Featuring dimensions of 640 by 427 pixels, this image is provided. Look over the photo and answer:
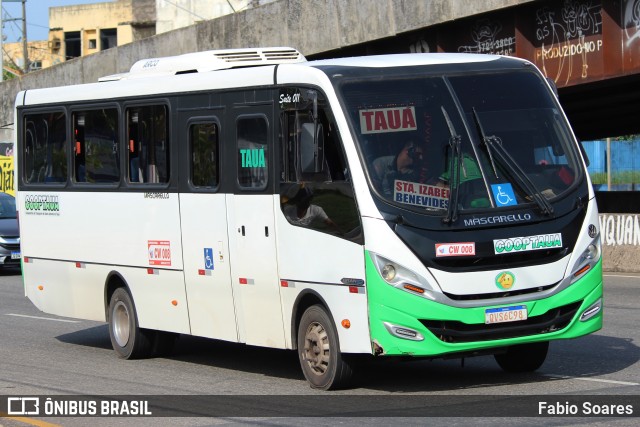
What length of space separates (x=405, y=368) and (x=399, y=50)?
14.8 m

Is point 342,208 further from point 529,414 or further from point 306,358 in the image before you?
point 529,414

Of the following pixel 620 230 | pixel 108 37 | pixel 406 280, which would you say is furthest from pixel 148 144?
pixel 108 37

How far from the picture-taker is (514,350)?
37.3 feet

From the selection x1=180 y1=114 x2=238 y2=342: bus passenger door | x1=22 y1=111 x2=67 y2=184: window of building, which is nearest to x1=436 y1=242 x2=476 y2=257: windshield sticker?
x1=180 y1=114 x2=238 y2=342: bus passenger door

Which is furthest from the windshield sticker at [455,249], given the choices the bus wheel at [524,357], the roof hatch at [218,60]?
the roof hatch at [218,60]

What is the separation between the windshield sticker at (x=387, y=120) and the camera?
10.5m

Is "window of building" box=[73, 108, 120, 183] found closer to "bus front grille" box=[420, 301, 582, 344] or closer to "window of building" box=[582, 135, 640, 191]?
"bus front grille" box=[420, 301, 582, 344]

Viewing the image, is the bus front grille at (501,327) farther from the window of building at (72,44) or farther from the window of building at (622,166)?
the window of building at (72,44)

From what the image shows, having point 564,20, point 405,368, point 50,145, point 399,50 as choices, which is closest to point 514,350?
point 405,368

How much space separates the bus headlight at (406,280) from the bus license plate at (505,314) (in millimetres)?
482

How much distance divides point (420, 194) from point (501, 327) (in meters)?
1.20

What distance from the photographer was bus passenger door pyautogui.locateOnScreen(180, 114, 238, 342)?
12.2 m

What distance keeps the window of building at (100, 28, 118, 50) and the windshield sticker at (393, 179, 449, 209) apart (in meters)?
88.4

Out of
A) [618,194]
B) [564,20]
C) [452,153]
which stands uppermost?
[564,20]
